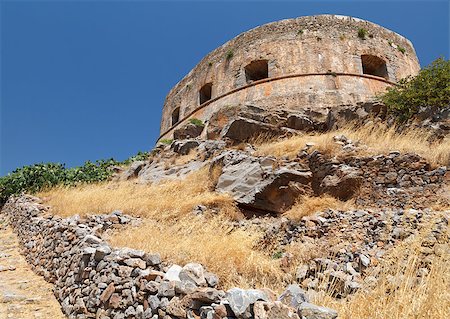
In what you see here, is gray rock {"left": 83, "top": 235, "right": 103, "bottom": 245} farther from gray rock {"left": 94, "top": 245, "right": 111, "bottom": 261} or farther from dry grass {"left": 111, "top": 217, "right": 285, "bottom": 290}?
gray rock {"left": 94, "top": 245, "right": 111, "bottom": 261}

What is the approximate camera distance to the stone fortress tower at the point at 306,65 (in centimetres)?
1248

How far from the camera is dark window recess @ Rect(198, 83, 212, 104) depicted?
1539 cm

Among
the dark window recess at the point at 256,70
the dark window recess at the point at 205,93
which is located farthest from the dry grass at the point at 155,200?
the dark window recess at the point at 205,93

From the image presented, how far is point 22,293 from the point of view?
14.3 feet

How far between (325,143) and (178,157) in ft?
14.3

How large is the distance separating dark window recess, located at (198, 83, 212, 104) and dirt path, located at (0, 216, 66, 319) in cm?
1034

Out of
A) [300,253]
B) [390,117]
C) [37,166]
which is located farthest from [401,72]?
[37,166]

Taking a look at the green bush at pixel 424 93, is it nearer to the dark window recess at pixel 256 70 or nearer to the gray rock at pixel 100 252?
the dark window recess at pixel 256 70

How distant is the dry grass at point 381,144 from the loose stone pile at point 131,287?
404 cm

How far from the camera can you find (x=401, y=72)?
13.8m

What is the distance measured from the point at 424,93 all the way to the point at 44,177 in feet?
34.0

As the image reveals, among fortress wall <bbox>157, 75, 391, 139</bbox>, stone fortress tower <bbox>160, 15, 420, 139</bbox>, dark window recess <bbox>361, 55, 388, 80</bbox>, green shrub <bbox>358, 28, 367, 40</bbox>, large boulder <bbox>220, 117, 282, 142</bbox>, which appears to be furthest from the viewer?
green shrub <bbox>358, 28, 367, 40</bbox>

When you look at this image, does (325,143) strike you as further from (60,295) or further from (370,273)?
(60,295)

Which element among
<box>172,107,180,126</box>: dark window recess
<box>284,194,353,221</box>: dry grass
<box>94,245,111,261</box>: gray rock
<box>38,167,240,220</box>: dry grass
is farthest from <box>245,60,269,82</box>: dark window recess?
<box>94,245,111,261</box>: gray rock
